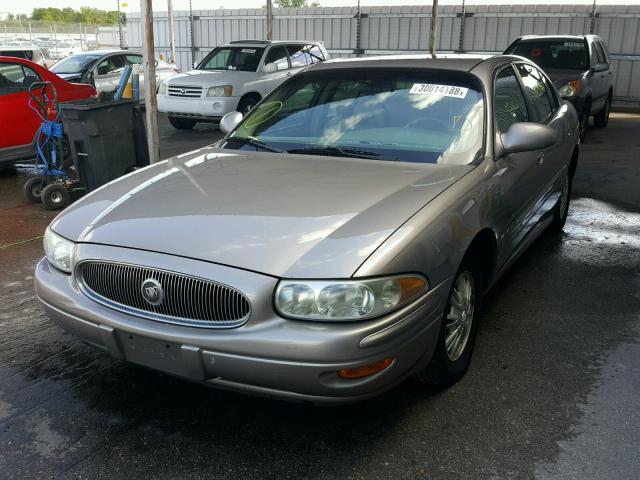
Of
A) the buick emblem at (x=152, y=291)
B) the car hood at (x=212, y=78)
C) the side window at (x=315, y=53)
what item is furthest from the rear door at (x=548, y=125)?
the side window at (x=315, y=53)

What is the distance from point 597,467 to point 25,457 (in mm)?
2307

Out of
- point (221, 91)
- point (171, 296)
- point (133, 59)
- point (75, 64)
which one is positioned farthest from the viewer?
point (133, 59)

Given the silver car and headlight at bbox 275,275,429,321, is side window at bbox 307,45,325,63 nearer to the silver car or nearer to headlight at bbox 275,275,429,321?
the silver car

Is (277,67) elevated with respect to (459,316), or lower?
elevated

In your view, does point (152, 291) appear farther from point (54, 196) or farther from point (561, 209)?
point (54, 196)

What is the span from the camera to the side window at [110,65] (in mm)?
13836

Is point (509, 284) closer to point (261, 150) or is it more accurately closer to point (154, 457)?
point (261, 150)

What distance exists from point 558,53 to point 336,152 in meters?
8.94

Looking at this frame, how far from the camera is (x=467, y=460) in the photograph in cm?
260

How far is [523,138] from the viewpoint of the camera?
3.49m

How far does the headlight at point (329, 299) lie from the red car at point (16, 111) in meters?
6.79

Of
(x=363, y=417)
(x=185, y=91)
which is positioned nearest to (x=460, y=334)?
(x=363, y=417)

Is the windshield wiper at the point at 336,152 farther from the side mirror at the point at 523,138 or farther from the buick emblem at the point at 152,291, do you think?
the buick emblem at the point at 152,291

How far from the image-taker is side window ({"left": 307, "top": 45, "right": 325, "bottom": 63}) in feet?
45.2
